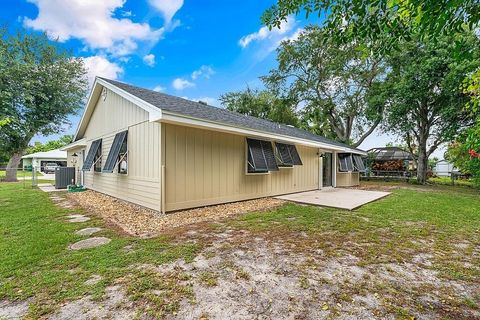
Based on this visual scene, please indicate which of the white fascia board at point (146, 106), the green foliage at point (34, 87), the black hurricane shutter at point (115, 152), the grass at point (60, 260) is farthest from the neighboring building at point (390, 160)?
the green foliage at point (34, 87)

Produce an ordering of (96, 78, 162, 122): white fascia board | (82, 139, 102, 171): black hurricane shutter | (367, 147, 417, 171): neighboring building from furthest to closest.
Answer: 1. (367, 147, 417, 171): neighboring building
2. (82, 139, 102, 171): black hurricane shutter
3. (96, 78, 162, 122): white fascia board

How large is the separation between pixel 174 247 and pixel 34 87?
19458 millimetres

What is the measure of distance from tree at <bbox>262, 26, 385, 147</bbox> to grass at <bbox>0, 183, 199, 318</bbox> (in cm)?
1723

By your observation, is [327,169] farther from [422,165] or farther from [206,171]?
→ [206,171]

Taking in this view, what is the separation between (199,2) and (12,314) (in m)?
10.2

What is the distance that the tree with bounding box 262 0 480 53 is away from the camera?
1939 mm

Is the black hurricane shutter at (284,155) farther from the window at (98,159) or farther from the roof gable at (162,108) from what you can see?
the window at (98,159)

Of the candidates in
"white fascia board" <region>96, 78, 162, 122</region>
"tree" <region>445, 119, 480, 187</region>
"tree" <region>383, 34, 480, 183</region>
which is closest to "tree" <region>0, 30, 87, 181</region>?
"white fascia board" <region>96, 78, 162, 122</region>

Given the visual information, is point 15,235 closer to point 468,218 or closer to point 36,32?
point 468,218

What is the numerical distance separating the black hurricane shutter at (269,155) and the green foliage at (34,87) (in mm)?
16688

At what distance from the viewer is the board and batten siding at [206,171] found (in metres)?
6.06

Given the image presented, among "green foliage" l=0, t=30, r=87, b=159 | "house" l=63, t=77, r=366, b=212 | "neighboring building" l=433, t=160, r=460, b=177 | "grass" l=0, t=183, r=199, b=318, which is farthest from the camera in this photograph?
"neighboring building" l=433, t=160, r=460, b=177

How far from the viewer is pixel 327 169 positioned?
43.5ft

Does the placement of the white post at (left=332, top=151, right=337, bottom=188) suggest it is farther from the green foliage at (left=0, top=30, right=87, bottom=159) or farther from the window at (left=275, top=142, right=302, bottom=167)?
the green foliage at (left=0, top=30, right=87, bottom=159)
